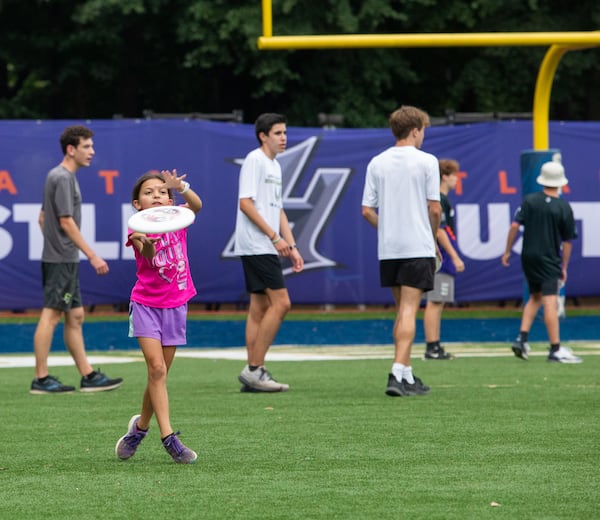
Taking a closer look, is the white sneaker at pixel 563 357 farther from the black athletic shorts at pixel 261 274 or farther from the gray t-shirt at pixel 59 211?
the gray t-shirt at pixel 59 211

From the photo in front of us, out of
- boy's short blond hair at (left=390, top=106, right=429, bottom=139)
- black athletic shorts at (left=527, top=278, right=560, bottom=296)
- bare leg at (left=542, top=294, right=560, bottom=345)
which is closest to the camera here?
boy's short blond hair at (left=390, top=106, right=429, bottom=139)

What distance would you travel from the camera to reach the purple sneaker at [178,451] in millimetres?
6895

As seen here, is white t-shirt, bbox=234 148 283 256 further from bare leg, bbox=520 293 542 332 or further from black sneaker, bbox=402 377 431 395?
bare leg, bbox=520 293 542 332

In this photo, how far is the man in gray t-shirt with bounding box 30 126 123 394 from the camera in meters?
10.7

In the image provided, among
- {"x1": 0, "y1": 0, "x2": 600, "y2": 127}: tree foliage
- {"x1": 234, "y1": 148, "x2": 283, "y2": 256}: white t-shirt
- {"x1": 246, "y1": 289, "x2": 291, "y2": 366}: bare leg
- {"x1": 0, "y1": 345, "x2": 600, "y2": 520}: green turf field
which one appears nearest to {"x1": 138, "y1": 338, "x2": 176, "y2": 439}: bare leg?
{"x1": 0, "y1": 345, "x2": 600, "y2": 520}: green turf field

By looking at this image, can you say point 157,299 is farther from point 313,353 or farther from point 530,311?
point 313,353

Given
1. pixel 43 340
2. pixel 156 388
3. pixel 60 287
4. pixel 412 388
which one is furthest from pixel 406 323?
pixel 156 388

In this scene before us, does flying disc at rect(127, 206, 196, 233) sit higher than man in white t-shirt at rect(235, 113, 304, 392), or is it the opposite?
flying disc at rect(127, 206, 196, 233)

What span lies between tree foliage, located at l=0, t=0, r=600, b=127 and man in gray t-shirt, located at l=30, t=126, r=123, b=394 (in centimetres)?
1255

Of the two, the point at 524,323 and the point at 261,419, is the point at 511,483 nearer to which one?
the point at 261,419

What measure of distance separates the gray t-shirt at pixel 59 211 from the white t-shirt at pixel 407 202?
2319 millimetres

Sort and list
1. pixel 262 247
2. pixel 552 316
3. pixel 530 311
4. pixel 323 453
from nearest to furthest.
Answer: pixel 323 453 → pixel 262 247 → pixel 552 316 → pixel 530 311

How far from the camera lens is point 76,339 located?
10.8 m

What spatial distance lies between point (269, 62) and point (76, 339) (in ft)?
48.2
